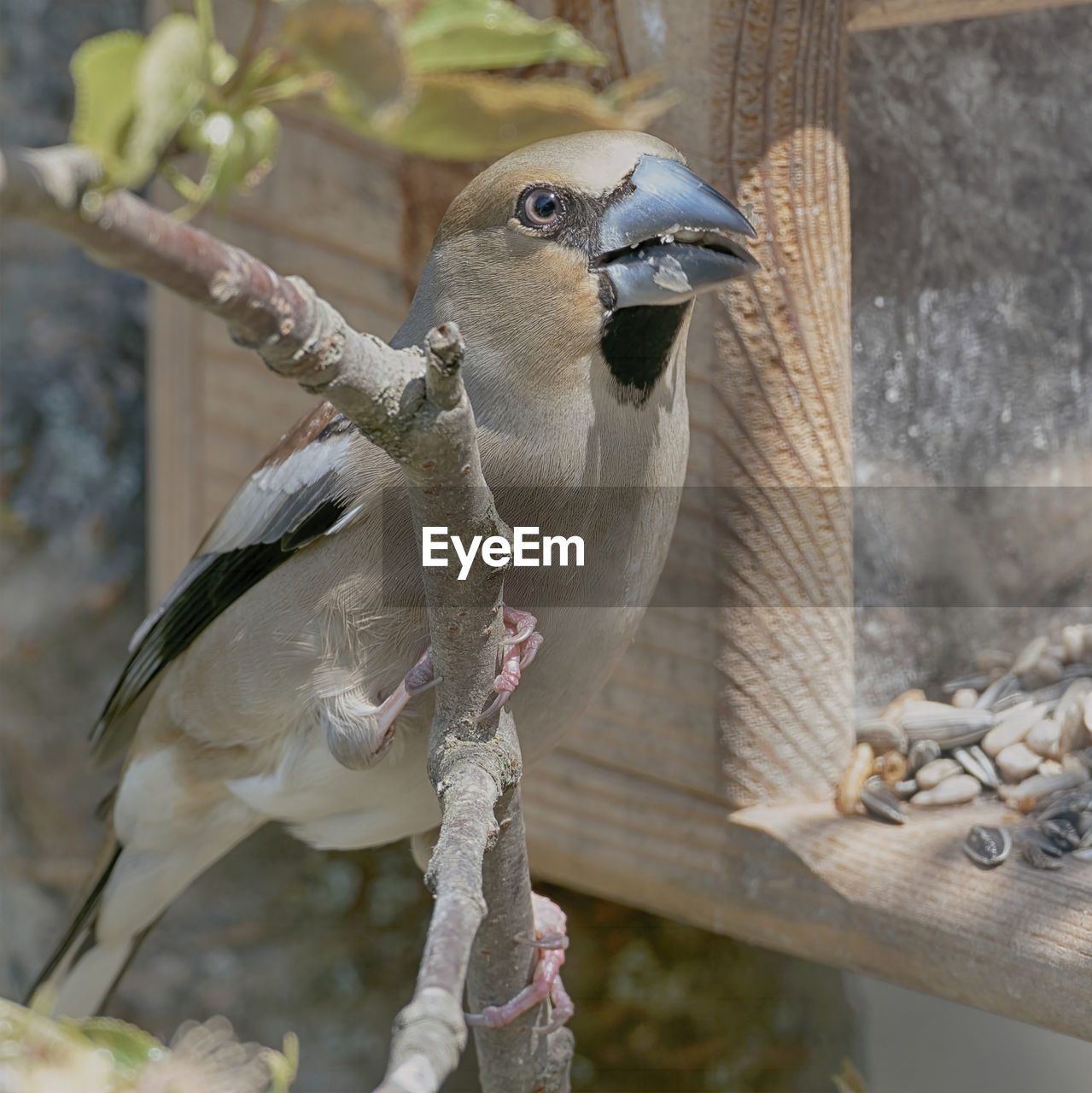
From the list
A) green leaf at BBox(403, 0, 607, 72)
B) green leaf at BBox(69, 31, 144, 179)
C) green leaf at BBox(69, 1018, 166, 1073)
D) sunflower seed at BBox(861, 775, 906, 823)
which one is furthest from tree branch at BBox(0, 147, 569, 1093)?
sunflower seed at BBox(861, 775, 906, 823)

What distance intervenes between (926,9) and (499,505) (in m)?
0.71

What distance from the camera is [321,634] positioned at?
126 cm

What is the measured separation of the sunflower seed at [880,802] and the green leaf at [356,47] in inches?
Result: 47.6

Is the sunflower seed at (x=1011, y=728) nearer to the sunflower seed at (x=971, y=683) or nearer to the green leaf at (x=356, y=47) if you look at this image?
the sunflower seed at (x=971, y=683)

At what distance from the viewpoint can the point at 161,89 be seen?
15.2 inches

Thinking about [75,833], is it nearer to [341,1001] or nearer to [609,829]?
[341,1001]

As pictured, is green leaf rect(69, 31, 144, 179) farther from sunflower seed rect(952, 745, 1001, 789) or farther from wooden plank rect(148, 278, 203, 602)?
wooden plank rect(148, 278, 203, 602)

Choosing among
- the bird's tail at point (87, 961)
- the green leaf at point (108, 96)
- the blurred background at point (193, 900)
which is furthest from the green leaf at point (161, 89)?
the blurred background at point (193, 900)

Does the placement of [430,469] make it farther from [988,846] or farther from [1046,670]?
[1046,670]

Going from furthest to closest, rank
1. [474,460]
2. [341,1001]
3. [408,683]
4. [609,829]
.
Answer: [341,1001], [609,829], [408,683], [474,460]

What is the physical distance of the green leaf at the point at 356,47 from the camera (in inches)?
15.1

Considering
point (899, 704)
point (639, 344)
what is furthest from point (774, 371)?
point (899, 704)

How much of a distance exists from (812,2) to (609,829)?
1.05 metres

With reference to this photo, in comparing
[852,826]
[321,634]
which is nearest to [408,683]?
[321,634]
